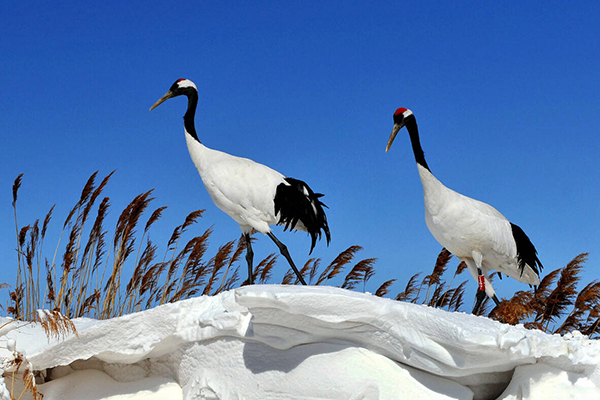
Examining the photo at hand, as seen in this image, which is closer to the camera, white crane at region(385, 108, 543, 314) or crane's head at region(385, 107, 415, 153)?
white crane at region(385, 108, 543, 314)

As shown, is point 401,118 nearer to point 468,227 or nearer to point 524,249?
point 468,227

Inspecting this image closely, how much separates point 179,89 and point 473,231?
3.31 meters

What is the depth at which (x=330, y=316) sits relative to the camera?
7.32ft

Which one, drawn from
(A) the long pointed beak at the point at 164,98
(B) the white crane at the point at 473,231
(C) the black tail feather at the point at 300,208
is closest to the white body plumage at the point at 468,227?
(B) the white crane at the point at 473,231

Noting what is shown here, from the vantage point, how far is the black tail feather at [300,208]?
16.2ft

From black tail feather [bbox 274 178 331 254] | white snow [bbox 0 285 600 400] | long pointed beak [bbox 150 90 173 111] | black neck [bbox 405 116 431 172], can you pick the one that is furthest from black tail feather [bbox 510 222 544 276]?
long pointed beak [bbox 150 90 173 111]

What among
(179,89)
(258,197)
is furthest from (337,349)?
(179,89)

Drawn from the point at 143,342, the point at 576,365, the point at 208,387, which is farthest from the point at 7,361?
the point at 576,365

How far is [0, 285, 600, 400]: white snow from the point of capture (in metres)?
2.21

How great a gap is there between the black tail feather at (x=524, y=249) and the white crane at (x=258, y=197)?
75.4 inches

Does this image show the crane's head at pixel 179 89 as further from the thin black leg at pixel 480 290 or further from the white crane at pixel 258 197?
the thin black leg at pixel 480 290

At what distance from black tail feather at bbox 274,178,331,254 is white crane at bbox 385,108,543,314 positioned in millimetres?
900

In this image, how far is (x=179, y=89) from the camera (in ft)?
19.1

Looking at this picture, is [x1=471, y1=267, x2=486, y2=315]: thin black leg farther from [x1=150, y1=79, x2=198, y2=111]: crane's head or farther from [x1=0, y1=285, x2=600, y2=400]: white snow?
[x1=150, y1=79, x2=198, y2=111]: crane's head
